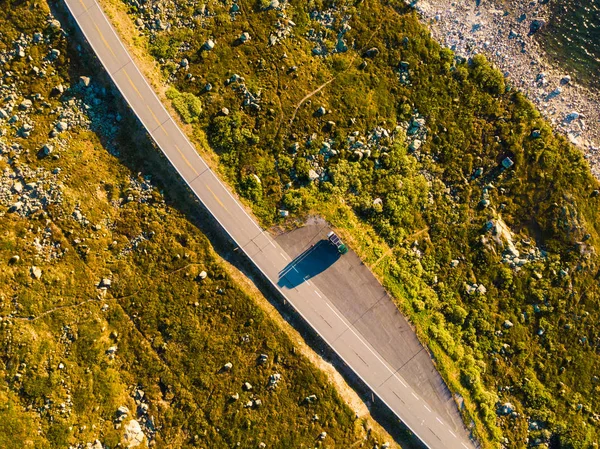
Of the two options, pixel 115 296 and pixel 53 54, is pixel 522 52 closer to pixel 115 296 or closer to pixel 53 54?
pixel 53 54

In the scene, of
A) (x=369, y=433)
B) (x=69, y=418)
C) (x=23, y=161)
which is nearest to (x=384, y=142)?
(x=369, y=433)

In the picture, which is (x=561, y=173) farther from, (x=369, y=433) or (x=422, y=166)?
(x=369, y=433)

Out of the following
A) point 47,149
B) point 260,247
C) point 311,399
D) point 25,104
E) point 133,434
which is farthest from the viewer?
point 260,247

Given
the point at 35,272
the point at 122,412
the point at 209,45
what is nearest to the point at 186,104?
the point at 209,45

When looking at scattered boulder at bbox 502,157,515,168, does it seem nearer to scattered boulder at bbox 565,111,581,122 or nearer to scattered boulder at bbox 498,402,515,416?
scattered boulder at bbox 565,111,581,122

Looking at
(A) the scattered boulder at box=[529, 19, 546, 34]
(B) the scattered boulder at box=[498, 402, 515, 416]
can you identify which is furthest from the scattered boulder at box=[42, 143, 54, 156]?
(A) the scattered boulder at box=[529, 19, 546, 34]

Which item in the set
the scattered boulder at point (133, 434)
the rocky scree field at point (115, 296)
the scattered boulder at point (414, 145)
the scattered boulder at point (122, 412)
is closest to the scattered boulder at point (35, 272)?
the rocky scree field at point (115, 296)
